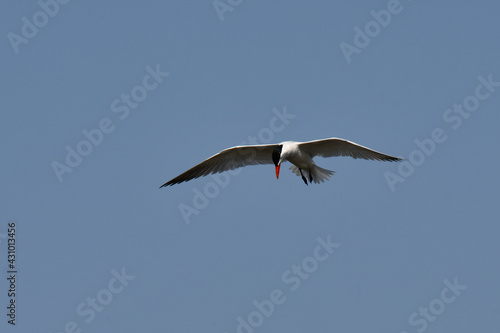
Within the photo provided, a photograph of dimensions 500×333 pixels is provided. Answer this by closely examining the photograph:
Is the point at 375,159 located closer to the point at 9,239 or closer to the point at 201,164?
the point at 201,164

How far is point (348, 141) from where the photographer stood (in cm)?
2066

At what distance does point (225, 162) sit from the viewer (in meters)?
22.1

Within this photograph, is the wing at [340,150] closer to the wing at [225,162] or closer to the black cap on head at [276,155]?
the black cap on head at [276,155]

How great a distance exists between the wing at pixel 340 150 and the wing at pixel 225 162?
124 centimetres

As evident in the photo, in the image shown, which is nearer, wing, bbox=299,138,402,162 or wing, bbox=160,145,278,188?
wing, bbox=299,138,402,162

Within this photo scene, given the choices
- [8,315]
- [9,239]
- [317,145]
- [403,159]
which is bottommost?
[403,159]

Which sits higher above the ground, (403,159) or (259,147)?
(259,147)

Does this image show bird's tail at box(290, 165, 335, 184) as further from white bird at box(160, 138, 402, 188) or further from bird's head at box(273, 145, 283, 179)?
bird's head at box(273, 145, 283, 179)

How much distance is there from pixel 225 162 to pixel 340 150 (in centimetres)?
314

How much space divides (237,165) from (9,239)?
20.9 feet

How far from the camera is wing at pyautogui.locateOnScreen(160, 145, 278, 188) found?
71.5 feet

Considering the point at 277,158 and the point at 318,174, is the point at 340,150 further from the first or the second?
the point at 277,158

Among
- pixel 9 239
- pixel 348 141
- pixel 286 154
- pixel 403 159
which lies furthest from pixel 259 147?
pixel 9 239

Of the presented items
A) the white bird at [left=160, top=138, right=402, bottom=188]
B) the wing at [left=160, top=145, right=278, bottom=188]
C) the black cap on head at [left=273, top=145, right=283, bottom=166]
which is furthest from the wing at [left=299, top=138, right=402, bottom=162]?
the wing at [left=160, top=145, right=278, bottom=188]
